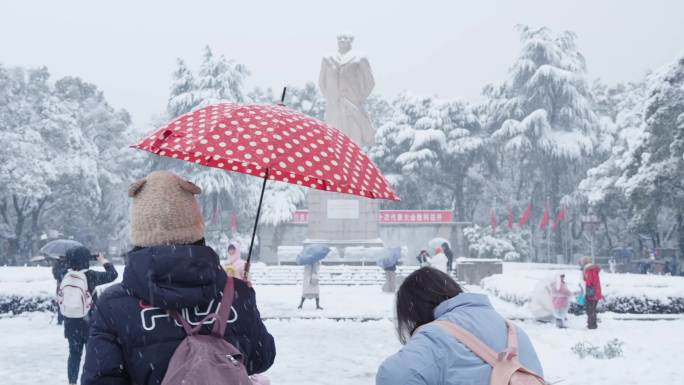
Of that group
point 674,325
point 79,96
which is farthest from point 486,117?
point 674,325

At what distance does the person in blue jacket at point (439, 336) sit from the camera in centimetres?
206

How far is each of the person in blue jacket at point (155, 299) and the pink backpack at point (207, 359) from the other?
0.04 metres

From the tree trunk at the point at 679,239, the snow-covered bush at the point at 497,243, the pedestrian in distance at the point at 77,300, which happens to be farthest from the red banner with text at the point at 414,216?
the pedestrian in distance at the point at 77,300

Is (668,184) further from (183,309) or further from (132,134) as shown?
(132,134)

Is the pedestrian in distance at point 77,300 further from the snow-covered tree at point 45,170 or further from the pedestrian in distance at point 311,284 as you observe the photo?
the snow-covered tree at point 45,170

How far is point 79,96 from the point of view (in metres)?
43.9

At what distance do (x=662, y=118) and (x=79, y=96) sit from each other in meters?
34.2

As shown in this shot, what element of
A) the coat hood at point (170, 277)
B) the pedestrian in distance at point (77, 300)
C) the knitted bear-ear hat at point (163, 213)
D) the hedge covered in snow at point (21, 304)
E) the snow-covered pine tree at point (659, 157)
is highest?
the snow-covered pine tree at point (659, 157)

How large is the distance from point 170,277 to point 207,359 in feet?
0.97

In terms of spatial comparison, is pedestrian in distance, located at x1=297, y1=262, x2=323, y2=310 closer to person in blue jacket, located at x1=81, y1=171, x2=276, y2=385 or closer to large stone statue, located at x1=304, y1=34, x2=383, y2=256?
large stone statue, located at x1=304, y1=34, x2=383, y2=256

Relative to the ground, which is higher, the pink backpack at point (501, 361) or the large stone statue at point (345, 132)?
the large stone statue at point (345, 132)

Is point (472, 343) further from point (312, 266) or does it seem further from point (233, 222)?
point (233, 222)

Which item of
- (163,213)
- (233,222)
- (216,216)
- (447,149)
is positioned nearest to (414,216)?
→ (447,149)

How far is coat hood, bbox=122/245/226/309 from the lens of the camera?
216 cm
